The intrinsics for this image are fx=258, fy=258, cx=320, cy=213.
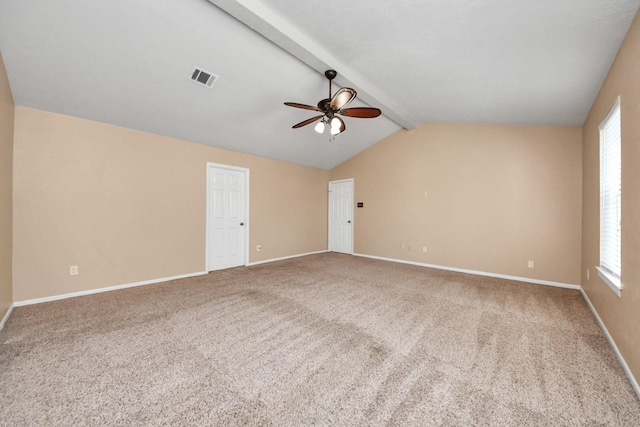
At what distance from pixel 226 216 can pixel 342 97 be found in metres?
3.47

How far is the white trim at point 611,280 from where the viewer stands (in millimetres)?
2216

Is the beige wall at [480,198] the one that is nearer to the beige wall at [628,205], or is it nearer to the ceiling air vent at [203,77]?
the beige wall at [628,205]

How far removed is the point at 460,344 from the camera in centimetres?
233

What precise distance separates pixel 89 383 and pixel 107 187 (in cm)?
291

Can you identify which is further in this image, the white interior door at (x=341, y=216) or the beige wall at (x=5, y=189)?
the white interior door at (x=341, y=216)

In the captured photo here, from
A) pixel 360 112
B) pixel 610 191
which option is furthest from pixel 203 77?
pixel 610 191

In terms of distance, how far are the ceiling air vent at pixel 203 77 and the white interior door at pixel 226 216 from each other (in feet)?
5.92

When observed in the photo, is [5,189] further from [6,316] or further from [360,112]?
[360,112]

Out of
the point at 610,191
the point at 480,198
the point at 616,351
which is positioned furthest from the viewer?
the point at 480,198

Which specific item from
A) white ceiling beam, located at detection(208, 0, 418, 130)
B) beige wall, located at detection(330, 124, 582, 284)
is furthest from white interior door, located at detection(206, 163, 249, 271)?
beige wall, located at detection(330, 124, 582, 284)

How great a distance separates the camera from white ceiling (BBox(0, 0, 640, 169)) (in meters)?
2.14

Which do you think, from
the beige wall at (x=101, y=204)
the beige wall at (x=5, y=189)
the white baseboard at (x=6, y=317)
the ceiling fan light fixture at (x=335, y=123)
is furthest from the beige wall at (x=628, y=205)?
the beige wall at (x=5, y=189)

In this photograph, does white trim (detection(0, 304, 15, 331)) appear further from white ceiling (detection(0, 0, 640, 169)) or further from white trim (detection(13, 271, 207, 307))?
white ceiling (detection(0, 0, 640, 169))

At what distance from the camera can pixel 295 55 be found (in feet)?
9.83
